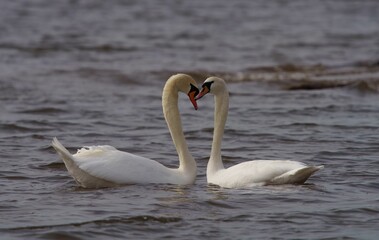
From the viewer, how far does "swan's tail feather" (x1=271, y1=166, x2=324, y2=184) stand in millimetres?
9609

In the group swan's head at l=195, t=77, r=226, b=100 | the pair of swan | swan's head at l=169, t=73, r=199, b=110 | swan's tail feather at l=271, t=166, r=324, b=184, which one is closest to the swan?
the pair of swan

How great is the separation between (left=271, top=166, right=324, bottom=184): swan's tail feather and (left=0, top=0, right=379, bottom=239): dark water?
3.6 inches

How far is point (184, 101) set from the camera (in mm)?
17312

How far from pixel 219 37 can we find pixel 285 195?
19.8 metres

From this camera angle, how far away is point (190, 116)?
15.9 m

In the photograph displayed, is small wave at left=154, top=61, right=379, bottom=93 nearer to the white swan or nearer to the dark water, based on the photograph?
the dark water

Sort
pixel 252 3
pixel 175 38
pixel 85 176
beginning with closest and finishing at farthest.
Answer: pixel 85 176 → pixel 175 38 → pixel 252 3

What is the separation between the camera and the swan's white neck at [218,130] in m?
10.5

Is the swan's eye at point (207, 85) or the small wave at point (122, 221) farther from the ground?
the swan's eye at point (207, 85)

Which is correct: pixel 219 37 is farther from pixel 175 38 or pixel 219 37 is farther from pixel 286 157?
pixel 286 157

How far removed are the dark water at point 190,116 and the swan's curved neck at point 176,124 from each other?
0.73ft

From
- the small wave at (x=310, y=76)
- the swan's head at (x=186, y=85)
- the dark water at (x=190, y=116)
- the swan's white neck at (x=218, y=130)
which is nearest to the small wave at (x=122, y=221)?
the dark water at (x=190, y=116)

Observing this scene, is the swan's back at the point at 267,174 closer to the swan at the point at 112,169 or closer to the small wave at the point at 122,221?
the swan at the point at 112,169

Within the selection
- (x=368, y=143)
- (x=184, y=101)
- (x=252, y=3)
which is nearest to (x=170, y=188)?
(x=368, y=143)
